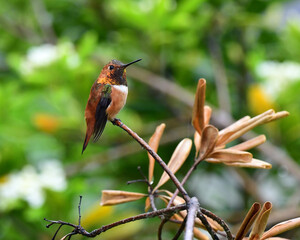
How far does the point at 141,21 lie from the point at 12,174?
1.79 feet

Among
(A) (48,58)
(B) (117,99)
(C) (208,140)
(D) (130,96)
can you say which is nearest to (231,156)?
(C) (208,140)

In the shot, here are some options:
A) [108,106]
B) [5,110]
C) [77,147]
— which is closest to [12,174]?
[5,110]

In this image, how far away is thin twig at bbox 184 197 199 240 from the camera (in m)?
0.34

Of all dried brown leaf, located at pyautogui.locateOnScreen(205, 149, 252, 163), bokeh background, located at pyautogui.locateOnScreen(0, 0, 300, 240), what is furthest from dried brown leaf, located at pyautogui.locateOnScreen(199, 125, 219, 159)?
bokeh background, located at pyautogui.locateOnScreen(0, 0, 300, 240)

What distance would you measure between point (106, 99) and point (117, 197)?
12 centimetres

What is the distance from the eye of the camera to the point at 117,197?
0.53 meters

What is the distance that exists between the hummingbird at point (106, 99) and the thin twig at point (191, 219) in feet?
0.33

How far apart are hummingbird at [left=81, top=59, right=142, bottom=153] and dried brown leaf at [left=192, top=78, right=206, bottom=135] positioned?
0.25 ft

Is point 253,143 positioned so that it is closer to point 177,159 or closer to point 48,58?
point 177,159

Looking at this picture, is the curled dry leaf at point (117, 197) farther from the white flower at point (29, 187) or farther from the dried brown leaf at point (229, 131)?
the white flower at point (29, 187)

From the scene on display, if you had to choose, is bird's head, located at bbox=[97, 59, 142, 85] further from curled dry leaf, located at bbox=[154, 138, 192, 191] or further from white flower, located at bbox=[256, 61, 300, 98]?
white flower, located at bbox=[256, 61, 300, 98]

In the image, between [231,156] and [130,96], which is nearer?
[231,156]

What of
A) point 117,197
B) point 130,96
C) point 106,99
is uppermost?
point 106,99

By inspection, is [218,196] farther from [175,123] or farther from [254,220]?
[254,220]
